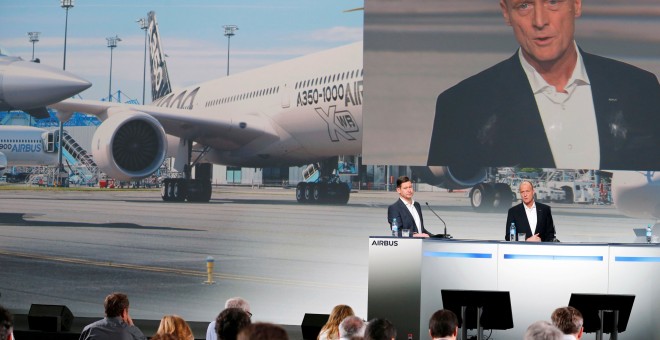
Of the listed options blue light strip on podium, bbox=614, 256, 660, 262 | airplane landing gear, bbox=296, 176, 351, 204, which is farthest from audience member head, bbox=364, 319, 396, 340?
airplane landing gear, bbox=296, 176, 351, 204

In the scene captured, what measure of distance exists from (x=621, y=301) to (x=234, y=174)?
6.16 meters

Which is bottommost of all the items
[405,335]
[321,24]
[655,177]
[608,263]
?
[405,335]

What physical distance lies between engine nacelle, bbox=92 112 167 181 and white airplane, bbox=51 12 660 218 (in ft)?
0.04

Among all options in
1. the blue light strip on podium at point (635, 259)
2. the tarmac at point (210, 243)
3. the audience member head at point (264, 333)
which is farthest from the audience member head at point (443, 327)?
the tarmac at point (210, 243)

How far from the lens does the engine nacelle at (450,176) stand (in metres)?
10.3

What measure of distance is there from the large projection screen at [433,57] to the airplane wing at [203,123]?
Answer: 1.89 m

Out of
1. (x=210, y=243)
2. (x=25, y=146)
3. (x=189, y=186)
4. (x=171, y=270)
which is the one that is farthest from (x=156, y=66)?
(x=171, y=270)

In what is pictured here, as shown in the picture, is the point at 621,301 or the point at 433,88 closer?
the point at 621,301

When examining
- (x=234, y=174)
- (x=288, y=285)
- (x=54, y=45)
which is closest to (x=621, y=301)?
(x=288, y=285)

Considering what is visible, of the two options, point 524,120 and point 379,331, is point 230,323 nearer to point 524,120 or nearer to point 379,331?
point 379,331

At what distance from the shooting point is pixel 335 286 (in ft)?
34.4

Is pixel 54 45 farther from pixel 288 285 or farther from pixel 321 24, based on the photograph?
pixel 288 285

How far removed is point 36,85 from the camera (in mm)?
11812

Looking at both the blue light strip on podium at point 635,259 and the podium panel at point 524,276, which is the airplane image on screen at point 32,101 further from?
the blue light strip on podium at point 635,259
